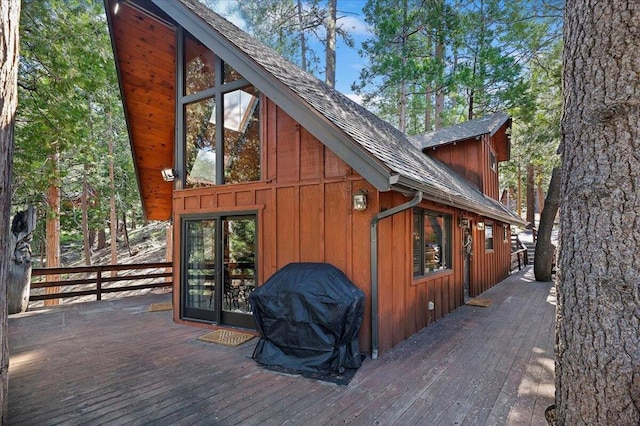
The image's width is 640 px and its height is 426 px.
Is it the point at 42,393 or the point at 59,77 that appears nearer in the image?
the point at 42,393

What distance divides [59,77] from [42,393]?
22.6 feet

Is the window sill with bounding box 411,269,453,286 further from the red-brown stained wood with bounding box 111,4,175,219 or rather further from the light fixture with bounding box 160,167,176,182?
the red-brown stained wood with bounding box 111,4,175,219

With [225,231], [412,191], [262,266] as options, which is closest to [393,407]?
[412,191]

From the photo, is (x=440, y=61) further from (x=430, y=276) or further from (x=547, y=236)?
(x=430, y=276)

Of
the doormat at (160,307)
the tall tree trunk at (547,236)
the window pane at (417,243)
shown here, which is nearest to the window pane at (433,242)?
the window pane at (417,243)

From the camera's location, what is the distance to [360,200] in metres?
4.26

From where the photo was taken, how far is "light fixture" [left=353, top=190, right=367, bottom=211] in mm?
4246

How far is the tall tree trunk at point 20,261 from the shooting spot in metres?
6.62

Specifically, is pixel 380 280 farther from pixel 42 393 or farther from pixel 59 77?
pixel 59 77

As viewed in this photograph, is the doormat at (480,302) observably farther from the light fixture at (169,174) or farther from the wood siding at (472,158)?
the light fixture at (169,174)

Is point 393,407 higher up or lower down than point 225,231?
lower down

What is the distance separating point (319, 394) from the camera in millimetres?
3320

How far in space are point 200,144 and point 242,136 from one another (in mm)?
1044

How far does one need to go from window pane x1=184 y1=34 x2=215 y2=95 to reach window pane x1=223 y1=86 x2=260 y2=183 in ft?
2.13
